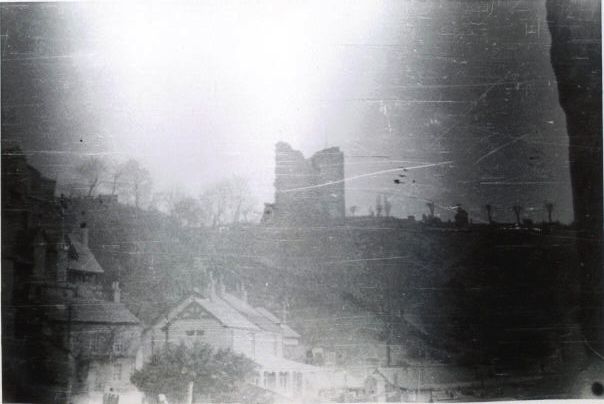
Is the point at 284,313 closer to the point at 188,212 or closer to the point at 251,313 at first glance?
the point at 251,313

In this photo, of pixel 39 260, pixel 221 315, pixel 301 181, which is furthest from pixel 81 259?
pixel 301 181

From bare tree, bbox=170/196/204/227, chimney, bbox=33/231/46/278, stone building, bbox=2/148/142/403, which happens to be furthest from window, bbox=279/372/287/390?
chimney, bbox=33/231/46/278

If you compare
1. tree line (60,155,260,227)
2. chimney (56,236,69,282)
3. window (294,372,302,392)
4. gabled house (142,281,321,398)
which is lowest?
window (294,372,302,392)

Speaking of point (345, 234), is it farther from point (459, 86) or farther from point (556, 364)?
point (556, 364)

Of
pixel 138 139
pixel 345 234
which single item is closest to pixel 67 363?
pixel 138 139

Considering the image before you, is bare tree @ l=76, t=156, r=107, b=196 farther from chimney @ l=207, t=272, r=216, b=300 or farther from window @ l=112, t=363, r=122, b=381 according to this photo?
window @ l=112, t=363, r=122, b=381
